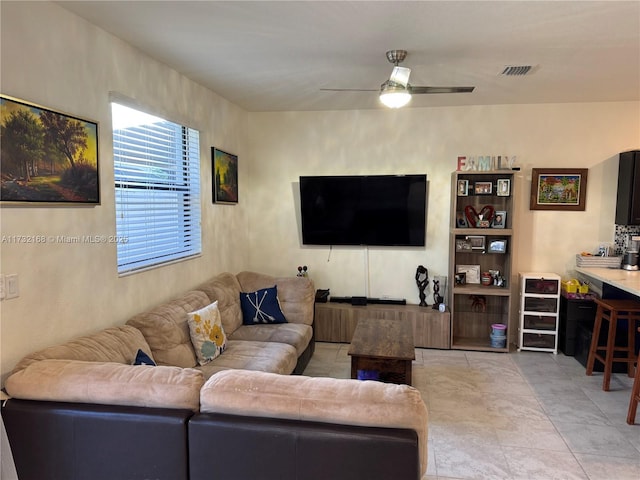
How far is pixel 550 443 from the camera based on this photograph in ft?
9.20

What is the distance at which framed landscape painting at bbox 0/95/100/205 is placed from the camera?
1.98m

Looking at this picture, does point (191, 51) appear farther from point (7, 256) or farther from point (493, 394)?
point (493, 394)

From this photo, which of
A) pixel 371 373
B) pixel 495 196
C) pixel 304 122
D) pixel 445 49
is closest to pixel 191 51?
pixel 445 49

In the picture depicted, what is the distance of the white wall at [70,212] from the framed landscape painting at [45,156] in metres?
0.06

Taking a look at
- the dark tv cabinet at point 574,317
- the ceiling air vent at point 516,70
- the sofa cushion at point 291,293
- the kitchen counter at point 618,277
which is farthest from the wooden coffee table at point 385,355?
the ceiling air vent at point 516,70

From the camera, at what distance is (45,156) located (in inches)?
85.5

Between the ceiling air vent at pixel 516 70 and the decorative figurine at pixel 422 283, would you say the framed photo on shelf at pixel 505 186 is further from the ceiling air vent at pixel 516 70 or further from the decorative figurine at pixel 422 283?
the ceiling air vent at pixel 516 70

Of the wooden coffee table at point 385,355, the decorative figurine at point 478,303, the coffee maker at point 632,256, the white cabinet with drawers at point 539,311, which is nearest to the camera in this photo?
the wooden coffee table at point 385,355

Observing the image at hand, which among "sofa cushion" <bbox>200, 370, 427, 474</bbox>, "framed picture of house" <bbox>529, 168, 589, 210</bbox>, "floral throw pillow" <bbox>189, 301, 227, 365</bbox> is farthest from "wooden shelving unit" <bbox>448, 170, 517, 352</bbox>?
"sofa cushion" <bbox>200, 370, 427, 474</bbox>

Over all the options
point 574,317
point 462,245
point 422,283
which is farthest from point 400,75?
point 574,317

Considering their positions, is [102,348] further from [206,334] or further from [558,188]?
[558,188]

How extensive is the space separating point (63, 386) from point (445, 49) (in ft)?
9.76

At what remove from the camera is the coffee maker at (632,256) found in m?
4.31

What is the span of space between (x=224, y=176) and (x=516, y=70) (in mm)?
2892
